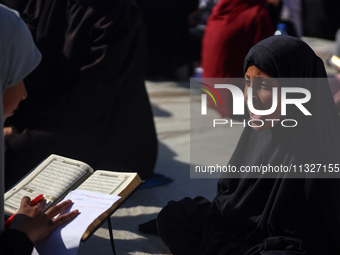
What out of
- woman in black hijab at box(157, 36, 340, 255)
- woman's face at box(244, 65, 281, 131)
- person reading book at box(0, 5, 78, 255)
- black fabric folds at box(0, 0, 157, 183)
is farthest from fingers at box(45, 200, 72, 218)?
black fabric folds at box(0, 0, 157, 183)

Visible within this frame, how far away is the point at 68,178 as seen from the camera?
7.84ft

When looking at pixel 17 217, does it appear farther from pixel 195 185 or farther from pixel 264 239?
pixel 195 185

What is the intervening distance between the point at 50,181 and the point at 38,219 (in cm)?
42

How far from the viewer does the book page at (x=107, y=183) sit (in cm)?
228

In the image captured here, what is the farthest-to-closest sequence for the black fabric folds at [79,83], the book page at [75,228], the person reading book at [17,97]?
1. the black fabric folds at [79,83]
2. the book page at [75,228]
3. the person reading book at [17,97]

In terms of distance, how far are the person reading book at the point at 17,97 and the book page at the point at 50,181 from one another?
237 millimetres

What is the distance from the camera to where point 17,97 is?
202cm

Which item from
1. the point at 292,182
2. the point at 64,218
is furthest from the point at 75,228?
the point at 292,182

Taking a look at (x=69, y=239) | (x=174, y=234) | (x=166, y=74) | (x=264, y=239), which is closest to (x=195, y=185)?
(x=174, y=234)

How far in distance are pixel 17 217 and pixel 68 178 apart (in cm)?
45

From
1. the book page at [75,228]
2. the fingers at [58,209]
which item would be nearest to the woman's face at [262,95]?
the book page at [75,228]

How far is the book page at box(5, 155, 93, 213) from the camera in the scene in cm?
233

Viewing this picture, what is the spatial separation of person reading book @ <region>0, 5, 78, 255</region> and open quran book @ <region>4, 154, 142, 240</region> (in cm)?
21

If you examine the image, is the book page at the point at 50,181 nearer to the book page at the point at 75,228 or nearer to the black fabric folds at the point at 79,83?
the book page at the point at 75,228
